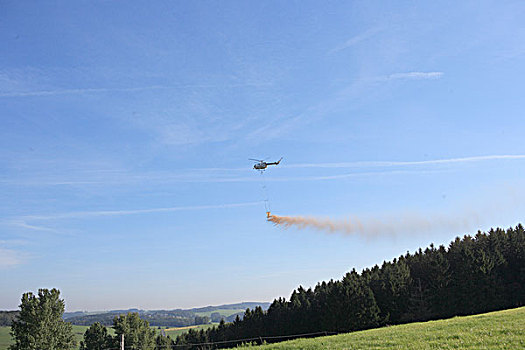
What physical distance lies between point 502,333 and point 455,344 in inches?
184

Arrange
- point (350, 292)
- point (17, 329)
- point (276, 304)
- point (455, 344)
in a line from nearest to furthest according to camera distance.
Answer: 1. point (455, 344)
2. point (17, 329)
3. point (350, 292)
4. point (276, 304)

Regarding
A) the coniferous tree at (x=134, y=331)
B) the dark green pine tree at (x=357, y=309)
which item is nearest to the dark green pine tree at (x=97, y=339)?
the coniferous tree at (x=134, y=331)

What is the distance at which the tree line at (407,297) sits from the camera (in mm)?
72062

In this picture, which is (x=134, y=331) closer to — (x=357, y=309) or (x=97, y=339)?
(x=97, y=339)

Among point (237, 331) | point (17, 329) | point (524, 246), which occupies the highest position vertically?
point (524, 246)

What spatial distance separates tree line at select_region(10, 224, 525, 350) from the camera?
72062 millimetres

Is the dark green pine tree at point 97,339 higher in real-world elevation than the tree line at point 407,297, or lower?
lower

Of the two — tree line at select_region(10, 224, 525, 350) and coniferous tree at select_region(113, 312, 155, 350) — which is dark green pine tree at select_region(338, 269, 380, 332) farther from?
coniferous tree at select_region(113, 312, 155, 350)

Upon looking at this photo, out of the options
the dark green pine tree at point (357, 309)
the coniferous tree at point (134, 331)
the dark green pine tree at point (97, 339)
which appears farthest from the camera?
the dark green pine tree at point (97, 339)

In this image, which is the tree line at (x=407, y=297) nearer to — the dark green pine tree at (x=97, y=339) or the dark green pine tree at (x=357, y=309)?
the dark green pine tree at (x=357, y=309)

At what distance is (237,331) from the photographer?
105875mm

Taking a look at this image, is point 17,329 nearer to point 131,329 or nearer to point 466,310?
point 131,329

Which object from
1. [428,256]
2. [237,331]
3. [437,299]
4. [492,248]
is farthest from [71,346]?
[492,248]

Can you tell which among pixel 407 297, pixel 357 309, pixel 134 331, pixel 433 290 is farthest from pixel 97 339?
pixel 433 290
